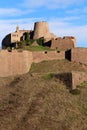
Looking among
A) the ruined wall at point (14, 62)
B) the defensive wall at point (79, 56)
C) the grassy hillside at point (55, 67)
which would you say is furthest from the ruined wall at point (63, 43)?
the ruined wall at point (14, 62)

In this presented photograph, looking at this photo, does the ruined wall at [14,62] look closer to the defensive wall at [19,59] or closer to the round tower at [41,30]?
the defensive wall at [19,59]

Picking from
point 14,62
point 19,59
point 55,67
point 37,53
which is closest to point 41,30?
point 37,53

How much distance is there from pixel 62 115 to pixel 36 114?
2079 mm

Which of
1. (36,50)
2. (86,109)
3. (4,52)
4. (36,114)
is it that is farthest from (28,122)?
(36,50)

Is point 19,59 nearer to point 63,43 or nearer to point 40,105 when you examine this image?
point 63,43

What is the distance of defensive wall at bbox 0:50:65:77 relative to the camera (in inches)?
A: 2467

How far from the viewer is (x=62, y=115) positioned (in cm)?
4762

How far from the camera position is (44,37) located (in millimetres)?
71688

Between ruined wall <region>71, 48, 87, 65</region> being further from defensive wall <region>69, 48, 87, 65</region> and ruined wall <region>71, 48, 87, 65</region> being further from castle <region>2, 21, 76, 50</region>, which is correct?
castle <region>2, 21, 76, 50</region>

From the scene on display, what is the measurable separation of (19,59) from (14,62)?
86 centimetres

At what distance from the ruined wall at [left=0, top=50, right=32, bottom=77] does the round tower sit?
7198 millimetres

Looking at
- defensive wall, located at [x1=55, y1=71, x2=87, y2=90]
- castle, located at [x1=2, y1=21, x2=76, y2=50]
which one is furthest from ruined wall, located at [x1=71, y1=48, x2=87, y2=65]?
defensive wall, located at [x1=55, y1=71, x2=87, y2=90]

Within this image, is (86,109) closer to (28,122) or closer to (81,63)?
(28,122)

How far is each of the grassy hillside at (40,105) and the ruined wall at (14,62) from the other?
5641 millimetres
